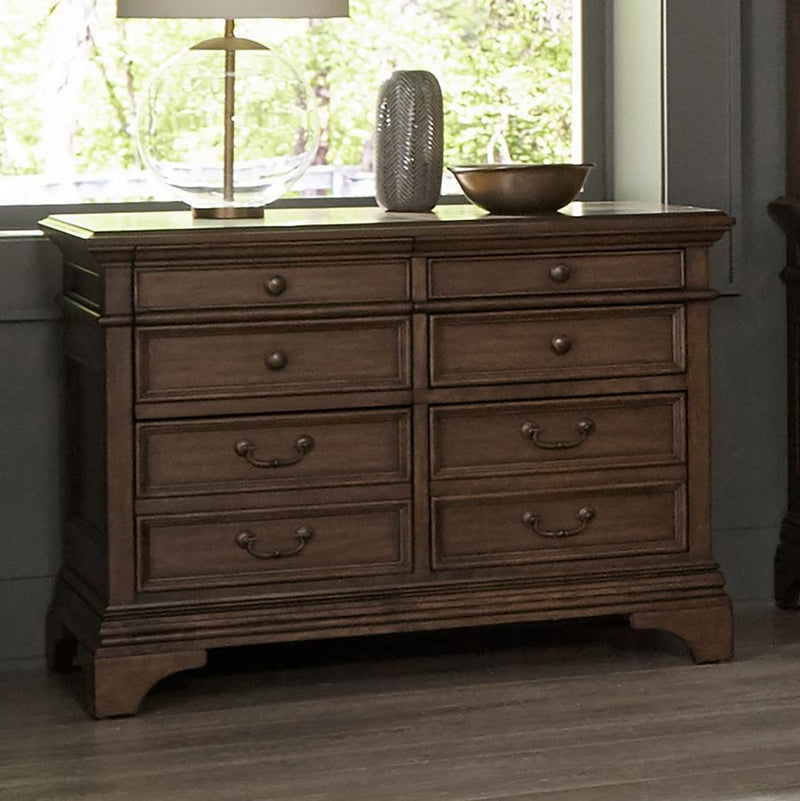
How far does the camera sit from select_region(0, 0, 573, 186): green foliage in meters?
3.68

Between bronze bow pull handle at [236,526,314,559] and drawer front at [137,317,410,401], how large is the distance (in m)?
0.26

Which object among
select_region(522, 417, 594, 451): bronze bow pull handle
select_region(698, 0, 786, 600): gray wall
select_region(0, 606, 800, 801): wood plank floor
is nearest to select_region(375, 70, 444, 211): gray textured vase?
select_region(522, 417, 594, 451): bronze bow pull handle

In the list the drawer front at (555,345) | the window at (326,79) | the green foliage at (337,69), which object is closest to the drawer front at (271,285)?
the drawer front at (555,345)

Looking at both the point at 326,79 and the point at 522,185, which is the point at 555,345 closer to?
the point at 522,185

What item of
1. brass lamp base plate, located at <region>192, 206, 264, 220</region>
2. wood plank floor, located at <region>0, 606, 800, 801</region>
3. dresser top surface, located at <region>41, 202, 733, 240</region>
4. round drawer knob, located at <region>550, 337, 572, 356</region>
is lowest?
wood plank floor, located at <region>0, 606, 800, 801</region>

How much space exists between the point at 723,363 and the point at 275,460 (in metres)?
1.24

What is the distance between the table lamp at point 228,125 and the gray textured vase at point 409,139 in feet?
0.48

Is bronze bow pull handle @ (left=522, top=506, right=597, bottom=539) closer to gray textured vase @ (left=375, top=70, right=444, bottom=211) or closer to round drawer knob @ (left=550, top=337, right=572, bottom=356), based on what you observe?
round drawer knob @ (left=550, top=337, right=572, bottom=356)

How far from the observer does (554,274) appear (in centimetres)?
335

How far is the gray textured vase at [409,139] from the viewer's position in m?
3.46

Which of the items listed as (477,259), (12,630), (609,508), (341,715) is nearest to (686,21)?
(477,259)

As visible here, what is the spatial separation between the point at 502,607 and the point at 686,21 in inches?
54.4

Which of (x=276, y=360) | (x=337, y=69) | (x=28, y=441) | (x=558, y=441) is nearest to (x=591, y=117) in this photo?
(x=337, y=69)

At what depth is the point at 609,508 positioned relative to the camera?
3453 mm
